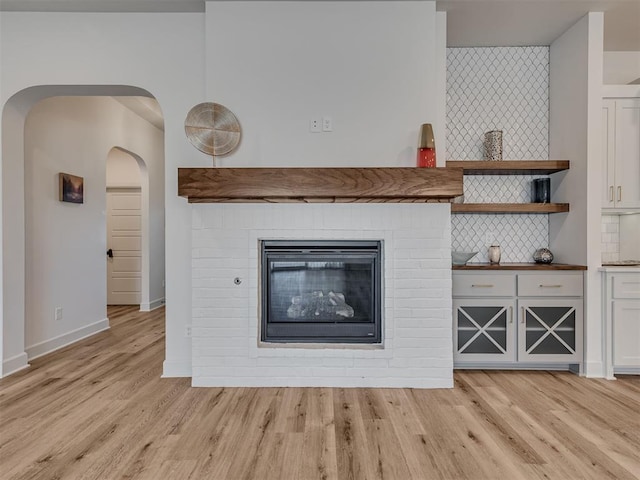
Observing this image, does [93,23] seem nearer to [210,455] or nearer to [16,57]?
[16,57]

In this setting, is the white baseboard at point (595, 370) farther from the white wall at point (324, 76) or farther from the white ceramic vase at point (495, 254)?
the white wall at point (324, 76)

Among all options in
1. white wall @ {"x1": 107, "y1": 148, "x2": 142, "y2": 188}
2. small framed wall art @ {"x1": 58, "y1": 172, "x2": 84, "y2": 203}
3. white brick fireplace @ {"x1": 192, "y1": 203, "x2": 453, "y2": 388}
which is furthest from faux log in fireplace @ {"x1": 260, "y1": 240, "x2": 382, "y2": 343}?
white wall @ {"x1": 107, "y1": 148, "x2": 142, "y2": 188}

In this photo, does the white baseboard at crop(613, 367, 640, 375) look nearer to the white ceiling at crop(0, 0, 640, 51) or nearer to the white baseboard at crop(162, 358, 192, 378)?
the white ceiling at crop(0, 0, 640, 51)

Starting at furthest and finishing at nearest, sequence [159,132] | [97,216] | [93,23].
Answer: [159,132], [97,216], [93,23]

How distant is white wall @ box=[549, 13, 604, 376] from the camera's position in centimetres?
299

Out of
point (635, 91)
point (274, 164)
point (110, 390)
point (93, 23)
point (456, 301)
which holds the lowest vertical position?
point (110, 390)

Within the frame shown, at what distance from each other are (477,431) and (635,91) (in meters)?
2.88

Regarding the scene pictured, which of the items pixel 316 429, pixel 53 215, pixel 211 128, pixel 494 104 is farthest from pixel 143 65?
pixel 494 104

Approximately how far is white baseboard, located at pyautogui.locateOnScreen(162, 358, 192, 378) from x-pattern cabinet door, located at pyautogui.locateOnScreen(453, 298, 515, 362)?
201cm

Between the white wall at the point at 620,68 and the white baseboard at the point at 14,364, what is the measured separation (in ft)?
18.1

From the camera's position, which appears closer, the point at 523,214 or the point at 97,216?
the point at 523,214

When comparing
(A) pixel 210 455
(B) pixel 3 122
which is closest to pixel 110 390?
(A) pixel 210 455

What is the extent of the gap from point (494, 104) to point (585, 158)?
89 centimetres

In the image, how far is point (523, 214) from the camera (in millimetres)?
3498
